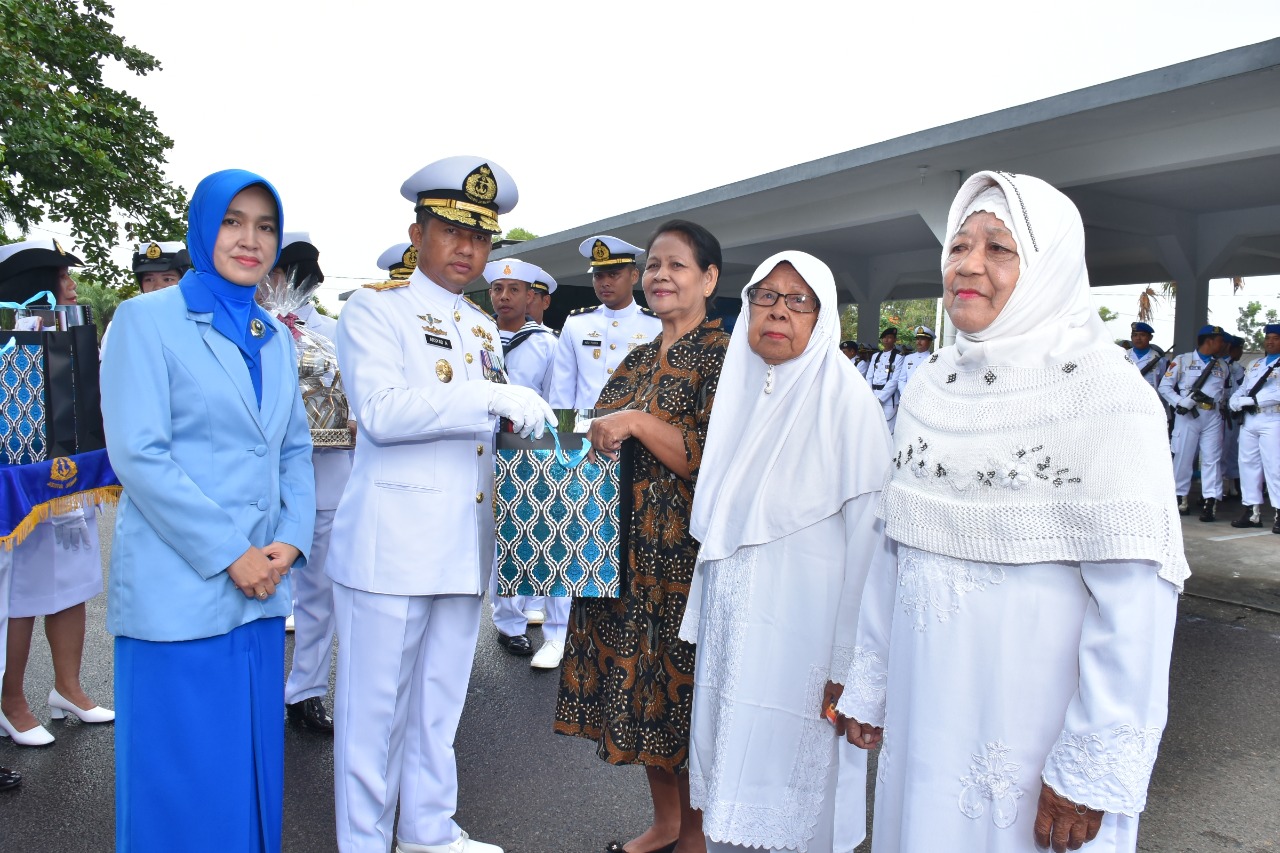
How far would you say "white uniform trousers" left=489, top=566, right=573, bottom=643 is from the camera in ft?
16.1

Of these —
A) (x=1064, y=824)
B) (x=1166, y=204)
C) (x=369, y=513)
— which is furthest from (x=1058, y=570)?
(x=1166, y=204)

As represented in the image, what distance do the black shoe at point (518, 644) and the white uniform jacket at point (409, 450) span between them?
7.92 feet

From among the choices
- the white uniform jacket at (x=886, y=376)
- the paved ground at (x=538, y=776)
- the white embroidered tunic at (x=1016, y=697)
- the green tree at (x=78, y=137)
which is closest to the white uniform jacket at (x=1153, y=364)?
the white uniform jacket at (x=886, y=376)

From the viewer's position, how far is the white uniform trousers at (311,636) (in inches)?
154

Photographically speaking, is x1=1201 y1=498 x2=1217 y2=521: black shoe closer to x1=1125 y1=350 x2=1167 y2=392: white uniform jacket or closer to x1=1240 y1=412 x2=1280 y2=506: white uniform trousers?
x1=1240 y1=412 x2=1280 y2=506: white uniform trousers

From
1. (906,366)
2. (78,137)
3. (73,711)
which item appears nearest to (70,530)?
(73,711)

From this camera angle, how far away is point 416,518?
2.56 meters

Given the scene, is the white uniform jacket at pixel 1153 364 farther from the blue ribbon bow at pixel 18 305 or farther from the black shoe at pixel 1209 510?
the blue ribbon bow at pixel 18 305

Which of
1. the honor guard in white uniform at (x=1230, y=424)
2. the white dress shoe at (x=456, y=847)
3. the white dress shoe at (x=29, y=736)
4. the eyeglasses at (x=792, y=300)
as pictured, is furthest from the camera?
the honor guard in white uniform at (x=1230, y=424)

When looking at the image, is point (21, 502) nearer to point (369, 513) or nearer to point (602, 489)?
point (369, 513)

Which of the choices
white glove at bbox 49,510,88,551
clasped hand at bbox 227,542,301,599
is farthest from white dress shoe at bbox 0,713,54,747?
clasped hand at bbox 227,542,301,599

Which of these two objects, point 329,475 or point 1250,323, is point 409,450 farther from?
point 1250,323

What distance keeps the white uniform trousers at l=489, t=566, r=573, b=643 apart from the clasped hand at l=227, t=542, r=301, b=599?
2531mm

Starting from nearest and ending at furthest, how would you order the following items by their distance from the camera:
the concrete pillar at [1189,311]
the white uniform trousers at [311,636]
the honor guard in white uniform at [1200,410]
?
the white uniform trousers at [311,636], the honor guard in white uniform at [1200,410], the concrete pillar at [1189,311]
